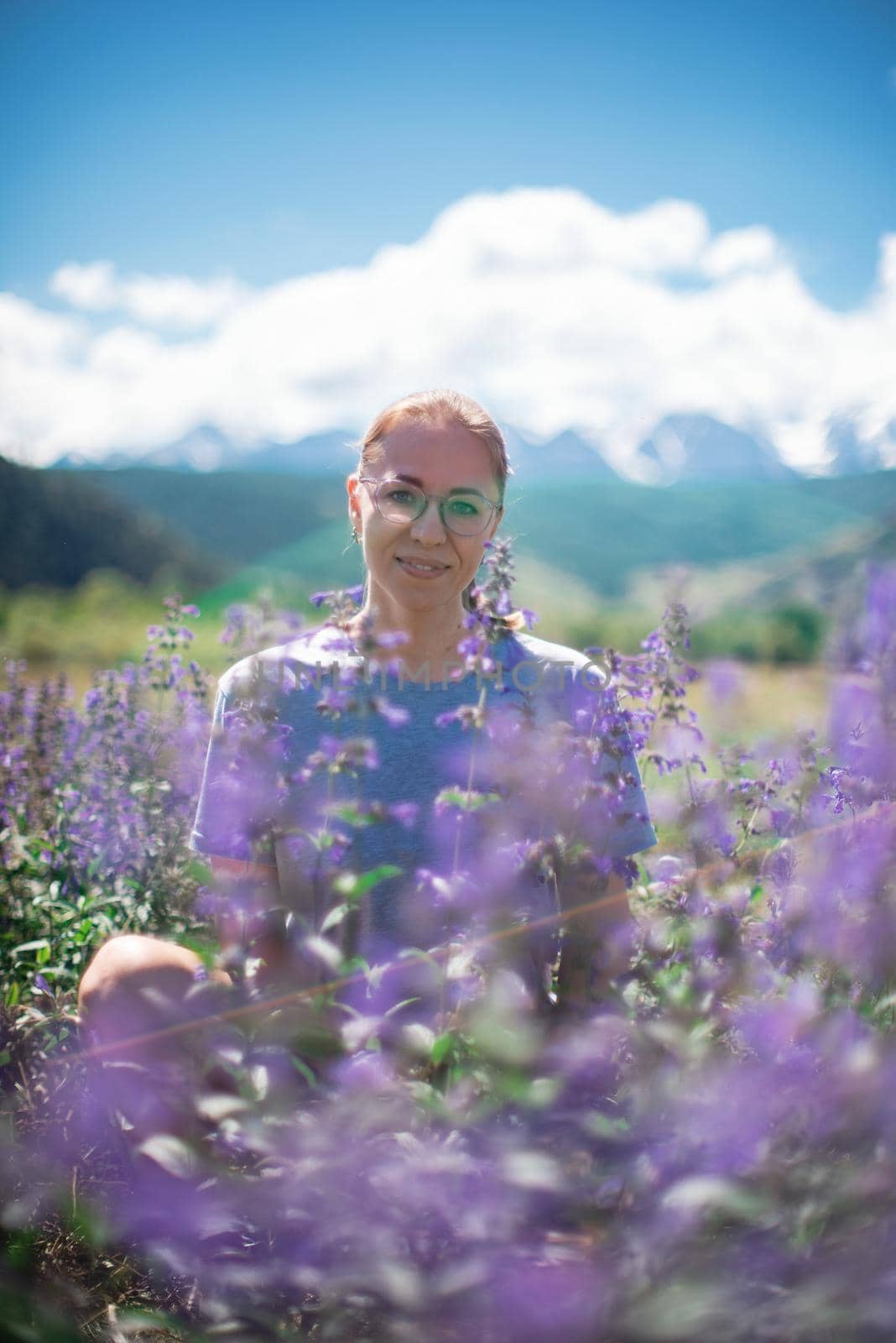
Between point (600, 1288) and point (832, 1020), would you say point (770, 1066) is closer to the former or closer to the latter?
point (832, 1020)

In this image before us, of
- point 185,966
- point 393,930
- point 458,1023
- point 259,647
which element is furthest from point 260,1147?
point 393,930

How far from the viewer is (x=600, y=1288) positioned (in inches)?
36.4

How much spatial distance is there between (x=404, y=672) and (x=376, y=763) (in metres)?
0.97

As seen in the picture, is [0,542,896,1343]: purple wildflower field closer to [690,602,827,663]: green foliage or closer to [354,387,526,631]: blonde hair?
[354,387,526,631]: blonde hair

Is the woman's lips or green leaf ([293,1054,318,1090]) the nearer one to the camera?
green leaf ([293,1054,318,1090])

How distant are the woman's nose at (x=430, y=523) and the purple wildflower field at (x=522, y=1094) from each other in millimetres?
504

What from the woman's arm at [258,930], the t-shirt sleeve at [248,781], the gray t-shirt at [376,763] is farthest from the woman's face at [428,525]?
the woman's arm at [258,930]

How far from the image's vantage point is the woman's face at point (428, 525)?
212 centimetres

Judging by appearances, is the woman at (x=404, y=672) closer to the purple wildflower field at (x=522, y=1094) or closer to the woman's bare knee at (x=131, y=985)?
the woman's bare knee at (x=131, y=985)

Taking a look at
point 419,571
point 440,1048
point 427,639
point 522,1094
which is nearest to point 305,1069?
point 440,1048

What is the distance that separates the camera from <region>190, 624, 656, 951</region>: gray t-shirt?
1.40m

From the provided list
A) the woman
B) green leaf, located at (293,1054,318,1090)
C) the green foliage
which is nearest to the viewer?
green leaf, located at (293,1054,318,1090)

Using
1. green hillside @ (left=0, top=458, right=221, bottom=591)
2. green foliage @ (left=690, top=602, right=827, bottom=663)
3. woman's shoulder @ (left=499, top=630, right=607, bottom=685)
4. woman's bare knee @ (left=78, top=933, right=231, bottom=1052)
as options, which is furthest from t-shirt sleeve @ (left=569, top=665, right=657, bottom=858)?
green hillside @ (left=0, top=458, right=221, bottom=591)

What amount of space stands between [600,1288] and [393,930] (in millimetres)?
1284
